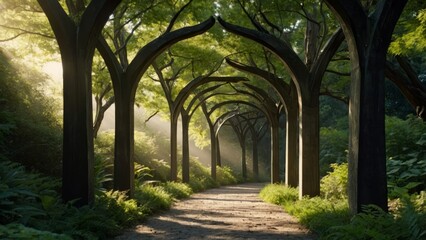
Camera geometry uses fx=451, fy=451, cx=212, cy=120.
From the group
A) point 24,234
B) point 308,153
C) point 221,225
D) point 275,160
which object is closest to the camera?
point 24,234

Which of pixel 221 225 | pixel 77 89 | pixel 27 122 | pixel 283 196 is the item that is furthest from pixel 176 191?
pixel 77 89

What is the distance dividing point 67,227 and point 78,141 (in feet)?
6.79

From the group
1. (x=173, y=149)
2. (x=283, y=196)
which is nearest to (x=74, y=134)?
(x=283, y=196)

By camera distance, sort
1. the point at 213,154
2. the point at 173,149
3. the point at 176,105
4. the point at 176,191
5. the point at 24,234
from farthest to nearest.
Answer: the point at 213,154 < the point at 176,105 < the point at 173,149 < the point at 176,191 < the point at 24,234

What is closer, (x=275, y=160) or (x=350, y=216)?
(x=350, y=216)

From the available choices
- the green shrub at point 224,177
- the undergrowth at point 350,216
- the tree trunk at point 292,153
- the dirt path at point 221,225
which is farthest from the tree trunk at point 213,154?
the dirt path at point 221,225

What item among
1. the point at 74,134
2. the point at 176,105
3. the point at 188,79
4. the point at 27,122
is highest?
the point at 188,79

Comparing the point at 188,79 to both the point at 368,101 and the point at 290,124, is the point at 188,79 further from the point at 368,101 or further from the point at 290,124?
the point at 368,101

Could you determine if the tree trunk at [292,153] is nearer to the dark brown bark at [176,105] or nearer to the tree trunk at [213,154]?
the dark brown bark at [176,105]

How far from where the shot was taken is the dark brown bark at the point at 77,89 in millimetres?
7969

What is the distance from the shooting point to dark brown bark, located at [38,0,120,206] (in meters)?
7.97

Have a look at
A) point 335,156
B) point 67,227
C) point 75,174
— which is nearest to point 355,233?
point 67,227

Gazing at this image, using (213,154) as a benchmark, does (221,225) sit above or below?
below

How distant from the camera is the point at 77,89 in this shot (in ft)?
26.6
